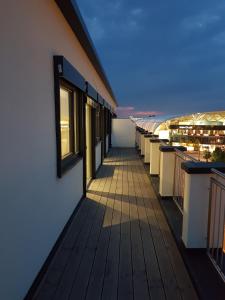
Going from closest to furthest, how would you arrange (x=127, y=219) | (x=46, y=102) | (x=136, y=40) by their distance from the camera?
(x=46, y=102) < (x=127, y=219) < (x=136, y=40)

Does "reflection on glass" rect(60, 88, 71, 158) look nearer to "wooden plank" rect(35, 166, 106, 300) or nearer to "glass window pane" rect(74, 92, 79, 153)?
"glass window pane" rect(74, 92, 79, 153)

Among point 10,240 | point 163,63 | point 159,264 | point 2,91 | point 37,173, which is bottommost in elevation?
point 159,264

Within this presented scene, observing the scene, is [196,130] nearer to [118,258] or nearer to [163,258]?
[163,258]

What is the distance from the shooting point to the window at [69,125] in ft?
12.3

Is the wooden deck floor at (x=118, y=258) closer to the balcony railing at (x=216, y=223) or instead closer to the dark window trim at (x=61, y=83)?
the balcony railing at (x=216, y=223)

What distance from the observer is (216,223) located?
106 inches

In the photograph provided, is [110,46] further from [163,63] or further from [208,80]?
[208,80]

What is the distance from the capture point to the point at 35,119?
2.29 metres

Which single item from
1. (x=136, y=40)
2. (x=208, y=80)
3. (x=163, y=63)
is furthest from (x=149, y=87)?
(x=136, y=40)

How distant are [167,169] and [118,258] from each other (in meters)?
2.10

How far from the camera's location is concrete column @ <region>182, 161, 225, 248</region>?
103 inches

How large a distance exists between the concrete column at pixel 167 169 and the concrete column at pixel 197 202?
177 cm

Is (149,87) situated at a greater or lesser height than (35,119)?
greater

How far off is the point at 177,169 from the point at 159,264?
1.91 meters
